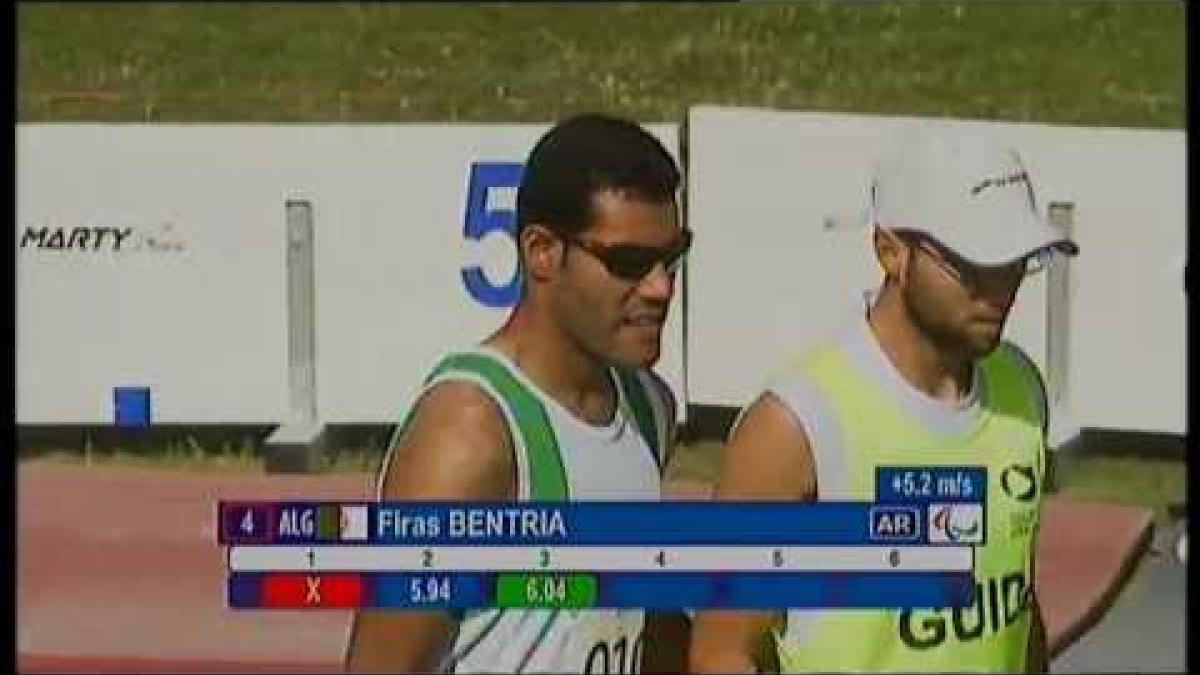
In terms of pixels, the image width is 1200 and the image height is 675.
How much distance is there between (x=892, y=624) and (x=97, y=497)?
4.12ft

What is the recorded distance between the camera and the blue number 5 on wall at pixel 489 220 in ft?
11.6

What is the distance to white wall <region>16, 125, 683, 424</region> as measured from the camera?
3.55m

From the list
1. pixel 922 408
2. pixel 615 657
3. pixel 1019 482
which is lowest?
pixel 615 657

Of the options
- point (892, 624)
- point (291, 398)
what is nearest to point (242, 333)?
point (291, 398)

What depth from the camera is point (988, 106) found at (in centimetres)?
355

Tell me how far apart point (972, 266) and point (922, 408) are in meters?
0.23

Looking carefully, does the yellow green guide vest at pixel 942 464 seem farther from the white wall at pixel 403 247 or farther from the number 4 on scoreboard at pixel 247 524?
the number 4 on scoreboard at pixel 247 524

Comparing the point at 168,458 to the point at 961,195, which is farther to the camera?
the point at 168,458

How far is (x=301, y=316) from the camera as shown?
3.58 m

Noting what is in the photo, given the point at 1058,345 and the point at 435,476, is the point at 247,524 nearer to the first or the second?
the point at 435,476

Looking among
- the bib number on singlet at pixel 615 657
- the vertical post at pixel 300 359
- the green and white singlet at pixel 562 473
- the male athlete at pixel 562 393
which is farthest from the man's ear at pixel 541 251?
the bib number on singlet at pixel 615 657

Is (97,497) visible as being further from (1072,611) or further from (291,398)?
(1072,611)

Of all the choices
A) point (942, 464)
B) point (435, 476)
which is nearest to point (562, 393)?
point (435, 476)
